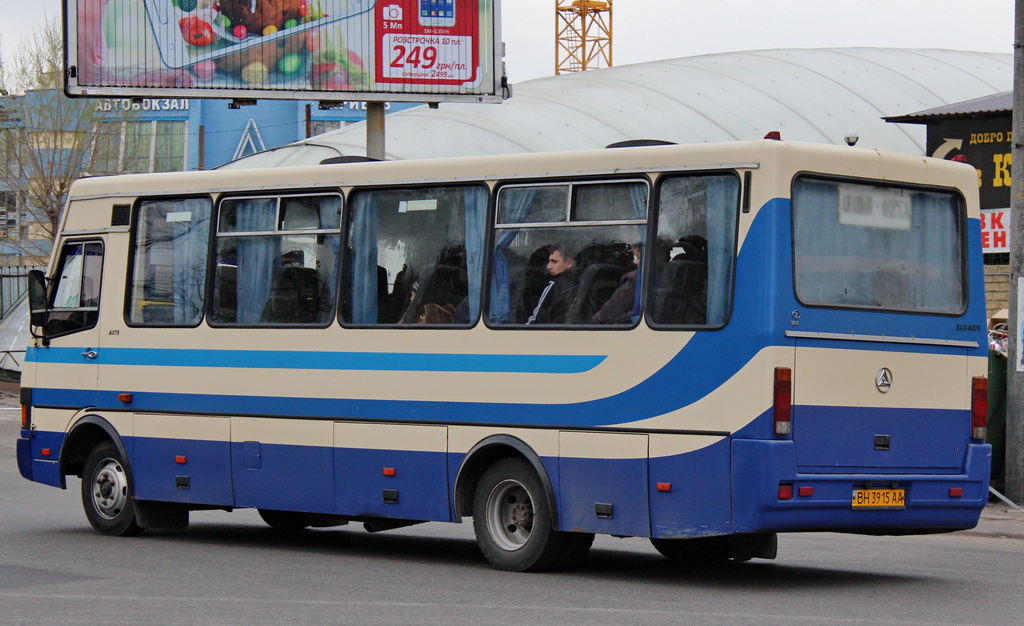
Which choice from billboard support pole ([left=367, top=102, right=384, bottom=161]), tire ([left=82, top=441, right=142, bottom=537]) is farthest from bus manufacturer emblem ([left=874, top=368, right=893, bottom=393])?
billboard support pole ([left=367, top=102, right=384, bottom=161])

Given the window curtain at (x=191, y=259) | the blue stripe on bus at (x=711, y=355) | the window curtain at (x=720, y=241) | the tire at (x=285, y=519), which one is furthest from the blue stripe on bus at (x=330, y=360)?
the tire at (x=285, y=519)

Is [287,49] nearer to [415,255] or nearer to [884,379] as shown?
[415,255]

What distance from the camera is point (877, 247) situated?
34.1 feet

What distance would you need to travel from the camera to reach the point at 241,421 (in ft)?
41.7

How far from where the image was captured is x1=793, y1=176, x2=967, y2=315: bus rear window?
1009 cm

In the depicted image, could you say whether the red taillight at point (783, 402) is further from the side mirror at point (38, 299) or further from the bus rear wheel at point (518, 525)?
the side mirror at point (38, 299)

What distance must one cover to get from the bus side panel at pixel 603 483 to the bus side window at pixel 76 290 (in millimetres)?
5217

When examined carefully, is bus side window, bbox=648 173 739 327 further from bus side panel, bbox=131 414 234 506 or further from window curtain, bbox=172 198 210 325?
window curtain, bbox=172 198 210 325

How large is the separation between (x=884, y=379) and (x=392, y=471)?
11.9 feet

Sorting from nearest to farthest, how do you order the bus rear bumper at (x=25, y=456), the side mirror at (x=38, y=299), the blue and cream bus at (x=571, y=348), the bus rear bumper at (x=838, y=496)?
the bus rear bumper at (x=838, y=496)
the blue and cream bus at (x=571, y=348)
the bus rear bumper at (x=25, y=456)
the side mirror at (x=38, y=299)

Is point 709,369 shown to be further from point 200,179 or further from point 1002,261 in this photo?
point 1002,261

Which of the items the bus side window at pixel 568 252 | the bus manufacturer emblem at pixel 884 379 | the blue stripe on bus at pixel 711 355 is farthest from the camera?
the bus side window at pixel 568 252

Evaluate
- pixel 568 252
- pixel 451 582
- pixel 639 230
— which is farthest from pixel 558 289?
pixel 451 582

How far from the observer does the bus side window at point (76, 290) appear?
13984 mm
